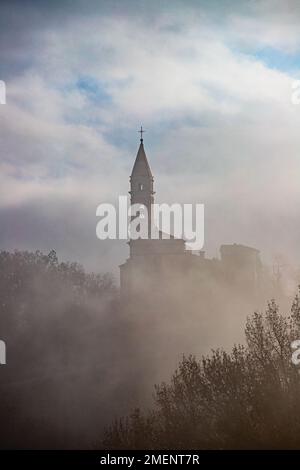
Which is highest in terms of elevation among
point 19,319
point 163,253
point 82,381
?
point 163,253

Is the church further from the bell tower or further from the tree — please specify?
the tree

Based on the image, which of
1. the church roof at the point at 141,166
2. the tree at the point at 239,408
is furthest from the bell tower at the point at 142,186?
the tree at the point at 239,408

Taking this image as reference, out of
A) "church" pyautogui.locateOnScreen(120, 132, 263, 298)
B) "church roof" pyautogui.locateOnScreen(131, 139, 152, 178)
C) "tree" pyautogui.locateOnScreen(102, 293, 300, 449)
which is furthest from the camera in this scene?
"church roof" pyautogui.locateOnScreen(131, 139, 152, 178)

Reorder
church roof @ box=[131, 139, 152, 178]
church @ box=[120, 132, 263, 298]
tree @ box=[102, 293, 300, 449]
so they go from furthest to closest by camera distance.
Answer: church roof @ box=[131, 139, 152, 178] < church @ box=[120, 132, 263, 298] < tree @ box=[102, 293, 300, 449]

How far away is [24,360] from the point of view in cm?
5906

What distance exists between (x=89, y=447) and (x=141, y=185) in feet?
106

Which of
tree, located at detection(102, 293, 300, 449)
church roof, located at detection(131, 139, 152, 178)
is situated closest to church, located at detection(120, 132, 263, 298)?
church roof, located at detection(131, 139, 152, 178)

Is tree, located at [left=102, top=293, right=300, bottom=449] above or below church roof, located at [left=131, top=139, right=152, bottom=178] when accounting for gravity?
below

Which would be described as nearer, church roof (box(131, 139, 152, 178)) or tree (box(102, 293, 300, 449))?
tree (box(102, 293, 300, 449))

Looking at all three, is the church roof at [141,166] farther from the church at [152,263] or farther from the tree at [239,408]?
the tree at [239,408]

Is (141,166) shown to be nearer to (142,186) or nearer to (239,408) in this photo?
(142,186)

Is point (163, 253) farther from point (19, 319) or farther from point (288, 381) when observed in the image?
point (288, 381)
